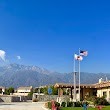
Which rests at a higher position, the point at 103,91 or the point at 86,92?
the point at 103,91

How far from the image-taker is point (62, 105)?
114ft

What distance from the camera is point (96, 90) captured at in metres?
53.7

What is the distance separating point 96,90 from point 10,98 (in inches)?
639

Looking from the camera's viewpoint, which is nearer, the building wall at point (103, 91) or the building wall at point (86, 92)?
the building wall at point (103, 91)

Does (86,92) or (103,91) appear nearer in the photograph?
(103,91)

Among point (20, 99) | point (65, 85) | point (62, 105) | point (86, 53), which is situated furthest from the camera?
point (20, 99)

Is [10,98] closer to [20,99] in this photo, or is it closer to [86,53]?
[20,99]

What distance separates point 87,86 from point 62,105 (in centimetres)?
1854

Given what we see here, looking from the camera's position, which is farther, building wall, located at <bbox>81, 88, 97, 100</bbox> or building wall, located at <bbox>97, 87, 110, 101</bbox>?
building wall, located at <bbox>81, 88, 97, 100</bbox>

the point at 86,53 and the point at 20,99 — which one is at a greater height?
the point at 86,53

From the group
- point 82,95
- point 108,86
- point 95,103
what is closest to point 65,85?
point 82,95

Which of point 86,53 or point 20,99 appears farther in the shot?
point 20,99

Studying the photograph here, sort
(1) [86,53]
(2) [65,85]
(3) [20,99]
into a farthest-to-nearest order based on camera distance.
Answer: (3) [20,99]
(2) [65,85]
(1) [86,53]

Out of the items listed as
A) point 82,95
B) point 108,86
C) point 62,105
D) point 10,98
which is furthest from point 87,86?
point 62,105
